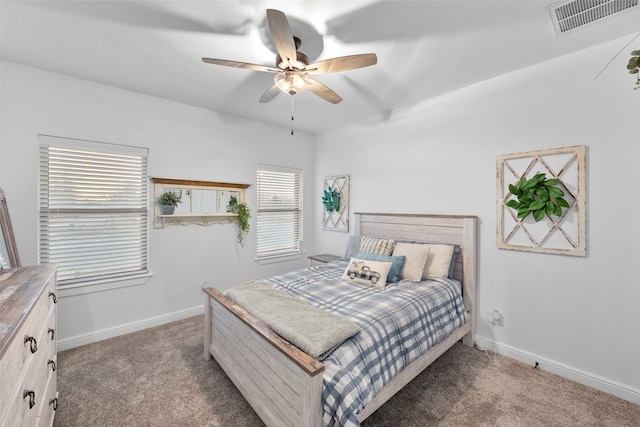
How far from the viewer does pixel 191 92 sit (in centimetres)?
307

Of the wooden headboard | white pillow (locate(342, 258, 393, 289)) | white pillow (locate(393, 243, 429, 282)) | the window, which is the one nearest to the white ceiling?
the wooden headboard

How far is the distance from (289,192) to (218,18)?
294cm

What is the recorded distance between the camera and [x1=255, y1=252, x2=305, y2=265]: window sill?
4.21 meters

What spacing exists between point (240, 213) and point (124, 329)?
187 cm

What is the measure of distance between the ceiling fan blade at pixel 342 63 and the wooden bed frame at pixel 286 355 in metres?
1.84

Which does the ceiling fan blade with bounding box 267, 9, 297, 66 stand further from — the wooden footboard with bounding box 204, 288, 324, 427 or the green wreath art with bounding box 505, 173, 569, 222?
the green wreath art with bounding box 505, 173, 569, 222

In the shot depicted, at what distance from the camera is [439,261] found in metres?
2.85

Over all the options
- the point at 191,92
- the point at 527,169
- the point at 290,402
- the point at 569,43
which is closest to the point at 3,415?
the point at 290,402

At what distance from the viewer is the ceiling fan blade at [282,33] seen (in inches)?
57.4

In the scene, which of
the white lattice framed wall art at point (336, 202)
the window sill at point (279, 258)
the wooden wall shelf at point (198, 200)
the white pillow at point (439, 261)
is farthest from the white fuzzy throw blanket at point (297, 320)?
the white lattice framed wall art at point (336, 202)

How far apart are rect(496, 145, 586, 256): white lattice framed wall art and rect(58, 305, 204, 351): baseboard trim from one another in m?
3.72

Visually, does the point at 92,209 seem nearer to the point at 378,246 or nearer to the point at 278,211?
the point at 278,211

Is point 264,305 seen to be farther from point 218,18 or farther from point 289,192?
point 289,192

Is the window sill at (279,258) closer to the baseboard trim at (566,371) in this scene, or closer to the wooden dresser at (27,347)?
the wooden dresser at (27,347)
